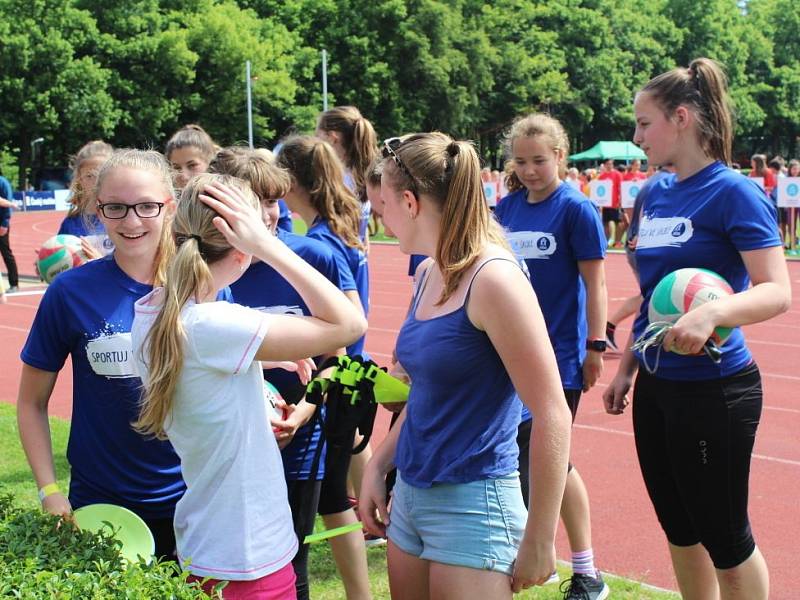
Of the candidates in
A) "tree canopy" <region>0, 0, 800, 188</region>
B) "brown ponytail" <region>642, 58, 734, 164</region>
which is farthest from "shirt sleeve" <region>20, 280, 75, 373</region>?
"tree canopy" <region>0, 0, 800, 188</region>

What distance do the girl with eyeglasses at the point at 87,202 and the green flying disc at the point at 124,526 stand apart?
4.06 feet

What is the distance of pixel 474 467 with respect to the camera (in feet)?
8.04

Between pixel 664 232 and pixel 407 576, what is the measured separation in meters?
1.57

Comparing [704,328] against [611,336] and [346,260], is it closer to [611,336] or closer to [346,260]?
[346,260]

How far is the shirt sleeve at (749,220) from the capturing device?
3.16 metres

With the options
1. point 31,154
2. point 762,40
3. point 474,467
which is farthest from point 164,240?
point 762,40

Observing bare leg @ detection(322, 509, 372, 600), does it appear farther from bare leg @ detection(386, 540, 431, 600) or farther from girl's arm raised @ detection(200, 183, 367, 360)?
girl's arm raised @ detection(200, 183, 367, 360)

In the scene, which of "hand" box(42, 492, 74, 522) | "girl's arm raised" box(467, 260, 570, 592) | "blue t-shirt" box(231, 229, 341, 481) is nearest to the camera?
"girl's arm raised" box(467, 260, 570, 592)

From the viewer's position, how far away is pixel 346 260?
4.04 metres

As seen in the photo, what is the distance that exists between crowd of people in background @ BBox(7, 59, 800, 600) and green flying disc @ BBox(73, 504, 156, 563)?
0.09 metres

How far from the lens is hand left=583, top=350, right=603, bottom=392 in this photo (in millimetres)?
4488

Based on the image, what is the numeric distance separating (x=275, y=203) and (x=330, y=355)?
60 centimetres

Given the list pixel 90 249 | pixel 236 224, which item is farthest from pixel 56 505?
pixel 90 249

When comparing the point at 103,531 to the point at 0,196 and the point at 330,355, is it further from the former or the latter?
the point at 0,196
